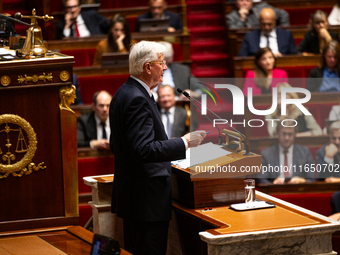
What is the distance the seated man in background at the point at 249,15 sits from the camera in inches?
152

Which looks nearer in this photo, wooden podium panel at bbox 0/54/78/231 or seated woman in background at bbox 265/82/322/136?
wooden podium panel at bbox 0/54/78/231

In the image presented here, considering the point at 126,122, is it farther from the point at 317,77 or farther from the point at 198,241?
the point at 317,77

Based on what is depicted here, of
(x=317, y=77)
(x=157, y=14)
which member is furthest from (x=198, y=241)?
(x=157, y=14)

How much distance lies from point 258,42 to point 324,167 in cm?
120

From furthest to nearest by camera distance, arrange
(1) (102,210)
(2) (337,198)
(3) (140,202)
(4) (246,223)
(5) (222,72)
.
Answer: (5) (222,72) → (2) (337,198) → (1) (102,210) → (3) (140,202) → (4) (246,223)

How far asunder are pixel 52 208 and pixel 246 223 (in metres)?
0.52

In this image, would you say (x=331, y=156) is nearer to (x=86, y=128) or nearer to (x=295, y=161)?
(x=295, y=161)

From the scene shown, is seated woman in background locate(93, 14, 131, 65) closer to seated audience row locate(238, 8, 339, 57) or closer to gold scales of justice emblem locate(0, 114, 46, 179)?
seated audience row locate(238, 8, 339, 57)

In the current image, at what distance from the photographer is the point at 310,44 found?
353 cm

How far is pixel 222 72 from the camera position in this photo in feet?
13.2

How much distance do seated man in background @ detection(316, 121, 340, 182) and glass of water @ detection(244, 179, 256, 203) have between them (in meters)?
1.16

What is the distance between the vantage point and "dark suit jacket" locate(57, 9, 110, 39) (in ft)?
12.1

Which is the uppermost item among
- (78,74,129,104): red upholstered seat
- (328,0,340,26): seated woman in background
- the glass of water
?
(328,0,340,26): seated woman in background

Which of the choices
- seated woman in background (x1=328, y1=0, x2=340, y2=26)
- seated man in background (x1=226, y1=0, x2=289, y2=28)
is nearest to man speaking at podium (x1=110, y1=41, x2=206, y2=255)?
seated man in background (x1=226, y1=0, x2=289, y2=28)
